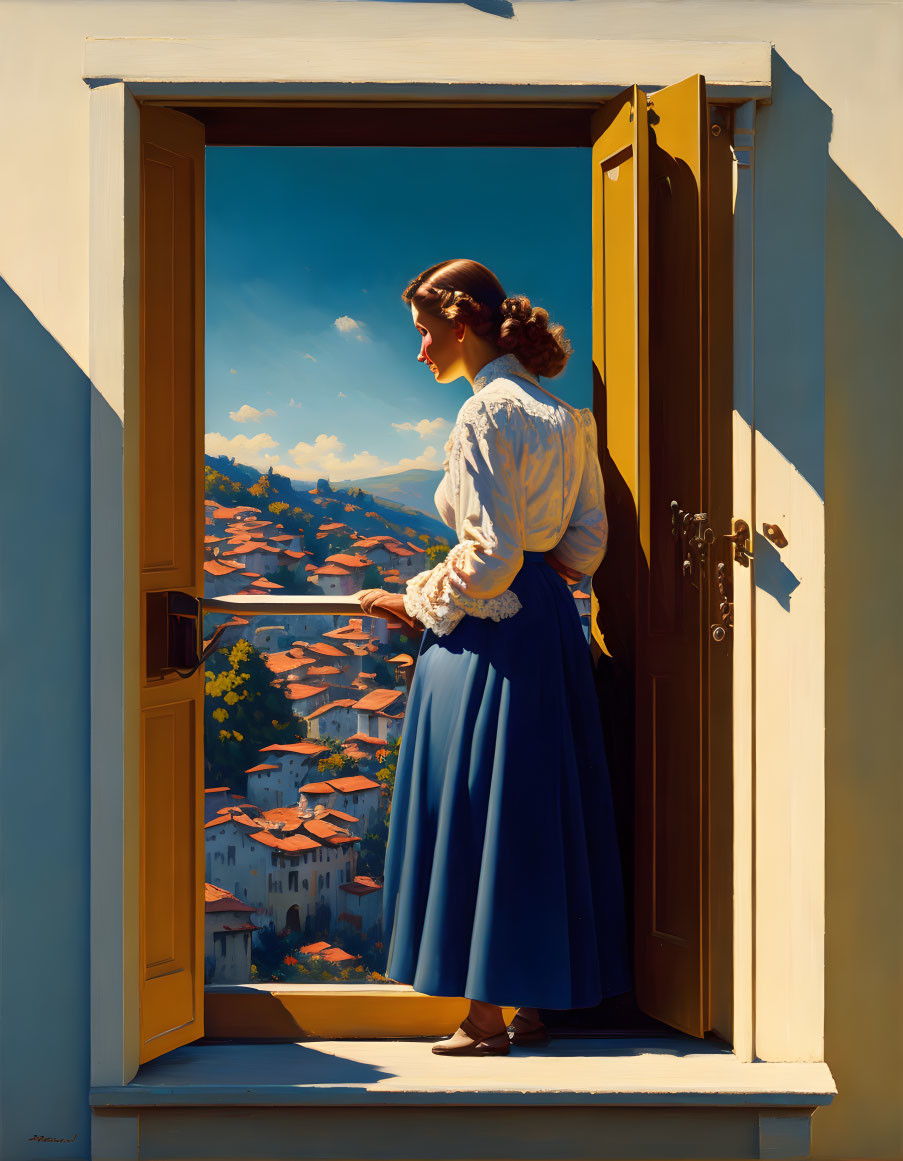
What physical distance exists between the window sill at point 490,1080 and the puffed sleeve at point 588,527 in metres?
1.11

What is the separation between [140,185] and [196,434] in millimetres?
561

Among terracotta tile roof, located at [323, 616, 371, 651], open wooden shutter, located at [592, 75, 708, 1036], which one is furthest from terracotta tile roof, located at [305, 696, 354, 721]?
open wooden shutter, located at [592, 75, 708, 1036]

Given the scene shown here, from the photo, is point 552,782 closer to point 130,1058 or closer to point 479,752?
point 479,752

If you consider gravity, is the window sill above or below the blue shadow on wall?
below

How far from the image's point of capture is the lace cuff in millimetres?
1909

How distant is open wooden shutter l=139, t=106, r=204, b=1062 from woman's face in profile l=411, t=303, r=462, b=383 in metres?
0.56

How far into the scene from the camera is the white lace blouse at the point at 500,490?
6.07 feet

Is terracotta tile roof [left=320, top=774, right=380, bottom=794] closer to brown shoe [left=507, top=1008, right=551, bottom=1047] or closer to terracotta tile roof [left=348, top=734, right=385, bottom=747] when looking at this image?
terracotta tile roof [left=348, top=734, right=385, bottom=747]

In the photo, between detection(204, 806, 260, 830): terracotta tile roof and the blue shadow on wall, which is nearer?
the blue shadow on wall

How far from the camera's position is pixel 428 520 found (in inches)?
151

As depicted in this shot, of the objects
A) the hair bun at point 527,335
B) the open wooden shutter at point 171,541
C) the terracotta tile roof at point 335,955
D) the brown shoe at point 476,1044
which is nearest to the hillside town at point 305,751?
the terracotta tile roof at point 335,955

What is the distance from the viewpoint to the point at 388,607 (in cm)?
205

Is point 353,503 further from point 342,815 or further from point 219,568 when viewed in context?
point 342,815

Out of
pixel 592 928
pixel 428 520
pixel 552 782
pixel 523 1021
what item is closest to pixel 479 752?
pixel 552 782
